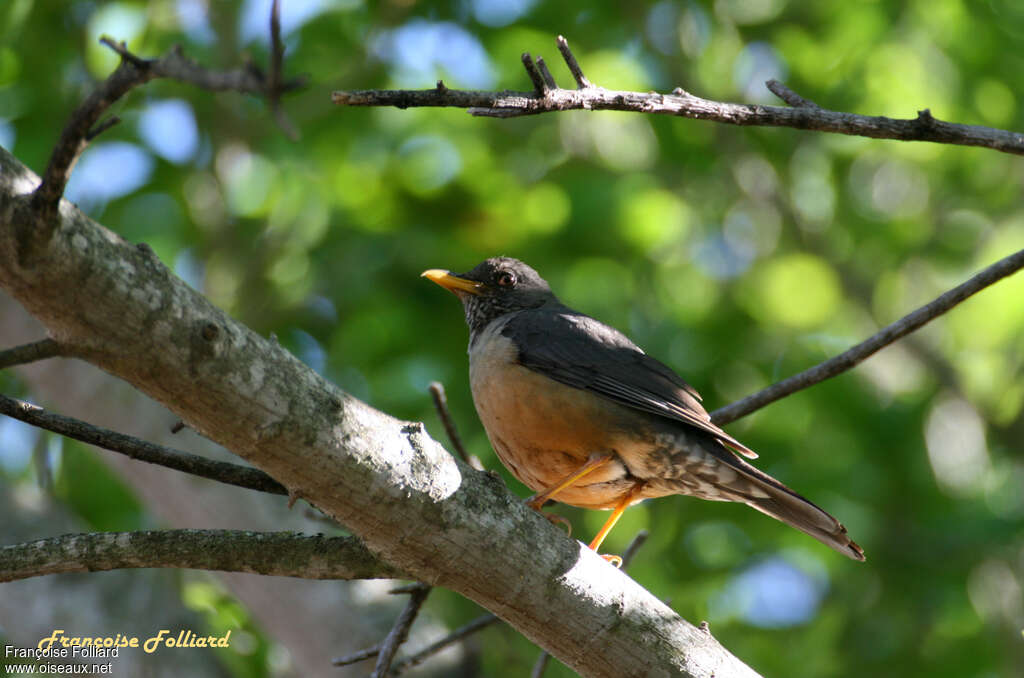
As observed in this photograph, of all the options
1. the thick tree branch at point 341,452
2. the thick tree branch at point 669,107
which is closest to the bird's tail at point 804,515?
the thick tree branch at point 341,452

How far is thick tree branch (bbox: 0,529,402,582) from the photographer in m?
2.63

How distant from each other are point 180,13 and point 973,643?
7699 mm

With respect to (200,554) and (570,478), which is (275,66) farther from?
(570,478)

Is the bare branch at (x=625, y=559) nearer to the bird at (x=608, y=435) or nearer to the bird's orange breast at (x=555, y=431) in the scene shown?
the bird at (x=608, y=435)

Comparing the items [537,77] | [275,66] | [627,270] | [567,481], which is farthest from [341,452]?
[627,270]

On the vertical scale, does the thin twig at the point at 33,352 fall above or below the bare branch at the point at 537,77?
below

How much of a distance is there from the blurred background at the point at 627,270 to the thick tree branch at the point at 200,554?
293cm

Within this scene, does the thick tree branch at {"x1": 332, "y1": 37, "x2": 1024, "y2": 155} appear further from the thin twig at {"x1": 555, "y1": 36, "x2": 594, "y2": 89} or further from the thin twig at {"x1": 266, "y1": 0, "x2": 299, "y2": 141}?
the thin twig at {"x1": 266, "y1": 0, "x2": 299, "y2": 141}

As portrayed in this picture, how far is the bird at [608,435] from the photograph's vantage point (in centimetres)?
435

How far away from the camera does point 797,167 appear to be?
8.09m

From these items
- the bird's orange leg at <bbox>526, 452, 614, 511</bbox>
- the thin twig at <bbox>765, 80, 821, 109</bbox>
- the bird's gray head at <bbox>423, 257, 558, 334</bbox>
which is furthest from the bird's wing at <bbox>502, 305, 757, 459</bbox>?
the thin twig at <bbox>765, 80, 821, 109</bbox>

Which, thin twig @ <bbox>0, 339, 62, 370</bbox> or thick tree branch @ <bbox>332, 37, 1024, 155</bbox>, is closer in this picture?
thin twig @ <bbox>0, 339, 62, 370</bbox>

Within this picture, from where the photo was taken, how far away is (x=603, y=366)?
15.8ft

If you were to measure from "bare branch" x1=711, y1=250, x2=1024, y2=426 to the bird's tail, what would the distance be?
32cm
